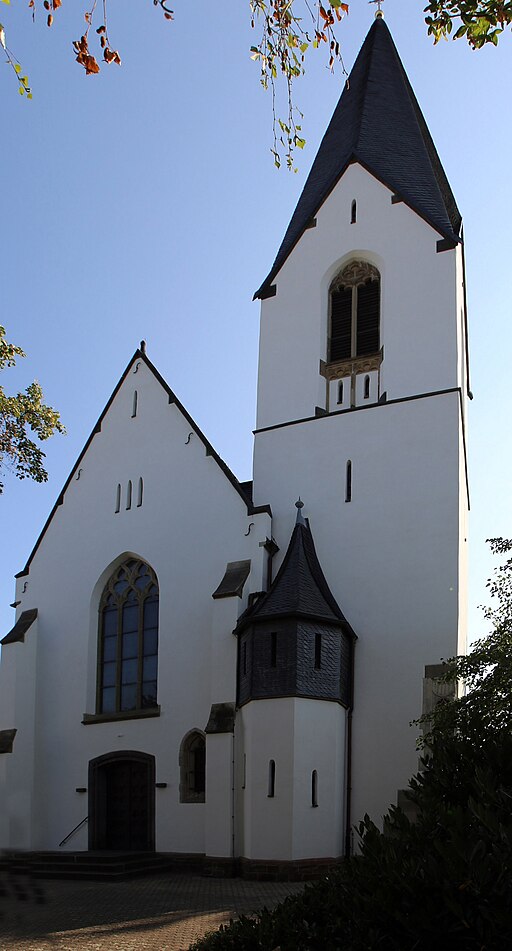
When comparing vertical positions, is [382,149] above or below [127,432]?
above

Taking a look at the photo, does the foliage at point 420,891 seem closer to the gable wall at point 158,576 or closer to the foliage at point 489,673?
the foliage at point 489,673

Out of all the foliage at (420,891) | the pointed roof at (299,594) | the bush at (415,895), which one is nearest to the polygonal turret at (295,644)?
the pointed roof at (299,594)

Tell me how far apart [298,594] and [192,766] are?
454cm

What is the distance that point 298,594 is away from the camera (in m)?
19.6

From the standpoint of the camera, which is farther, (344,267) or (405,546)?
(344,267)

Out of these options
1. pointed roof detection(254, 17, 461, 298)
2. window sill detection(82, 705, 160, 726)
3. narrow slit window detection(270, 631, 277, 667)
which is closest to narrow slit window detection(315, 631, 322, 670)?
narrow slit window detection(270, 631, 277, 667)

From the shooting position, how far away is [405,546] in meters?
20.8

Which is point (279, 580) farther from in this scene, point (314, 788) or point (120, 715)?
point (120, 715)

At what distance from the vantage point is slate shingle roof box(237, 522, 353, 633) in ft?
63.5

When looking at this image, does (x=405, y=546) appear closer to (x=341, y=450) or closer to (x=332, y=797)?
(x=341, y=450)

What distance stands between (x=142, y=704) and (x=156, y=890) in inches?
237

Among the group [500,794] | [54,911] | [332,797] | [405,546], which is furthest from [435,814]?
[405,546]

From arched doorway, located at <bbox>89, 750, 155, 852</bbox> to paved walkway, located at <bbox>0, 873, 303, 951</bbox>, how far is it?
223 cm

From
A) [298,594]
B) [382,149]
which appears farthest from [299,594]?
[382,149]
